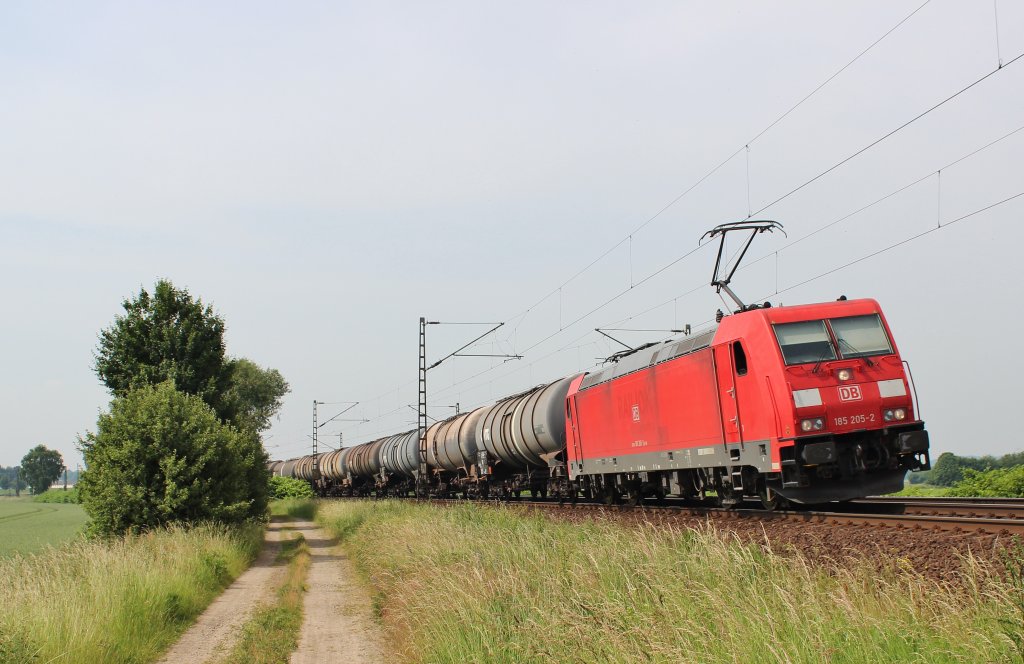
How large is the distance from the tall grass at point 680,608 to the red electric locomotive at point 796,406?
279cm

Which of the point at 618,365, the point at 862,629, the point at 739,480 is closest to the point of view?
the point at 862,629

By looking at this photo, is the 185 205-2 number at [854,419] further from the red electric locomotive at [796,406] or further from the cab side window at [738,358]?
the cab side window at [738,358]

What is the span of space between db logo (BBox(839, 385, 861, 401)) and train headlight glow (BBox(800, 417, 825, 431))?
563 millimetres

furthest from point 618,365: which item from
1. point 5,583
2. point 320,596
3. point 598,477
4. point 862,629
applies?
point 862,629

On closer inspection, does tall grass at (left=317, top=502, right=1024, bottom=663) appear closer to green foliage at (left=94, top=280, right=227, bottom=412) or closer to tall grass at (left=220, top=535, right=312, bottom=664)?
tall grass at (left=220, top=535, right=312, bottom=664)

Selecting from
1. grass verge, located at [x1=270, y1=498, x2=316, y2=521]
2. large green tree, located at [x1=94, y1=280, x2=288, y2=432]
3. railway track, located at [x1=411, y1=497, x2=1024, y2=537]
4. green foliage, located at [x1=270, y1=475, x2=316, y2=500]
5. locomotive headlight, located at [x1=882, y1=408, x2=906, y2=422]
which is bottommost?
railway track, located at [x1=411, y1=497, x2=1024, y2=537]

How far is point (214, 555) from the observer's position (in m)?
18.5

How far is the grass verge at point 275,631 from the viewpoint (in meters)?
10.7

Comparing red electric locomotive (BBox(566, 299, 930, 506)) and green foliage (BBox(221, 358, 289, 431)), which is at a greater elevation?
green foliage (BBox(221, 358, 289, 431))

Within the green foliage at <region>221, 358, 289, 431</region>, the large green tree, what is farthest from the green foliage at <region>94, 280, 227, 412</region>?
the green foliage at <region>221, 358, 289, 431</region>

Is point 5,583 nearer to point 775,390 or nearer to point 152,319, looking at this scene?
point 775,390

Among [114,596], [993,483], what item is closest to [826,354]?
[993,483]

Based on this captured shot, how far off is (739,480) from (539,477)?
1366cm

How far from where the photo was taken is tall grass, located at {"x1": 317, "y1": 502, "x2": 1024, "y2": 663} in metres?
5.43
